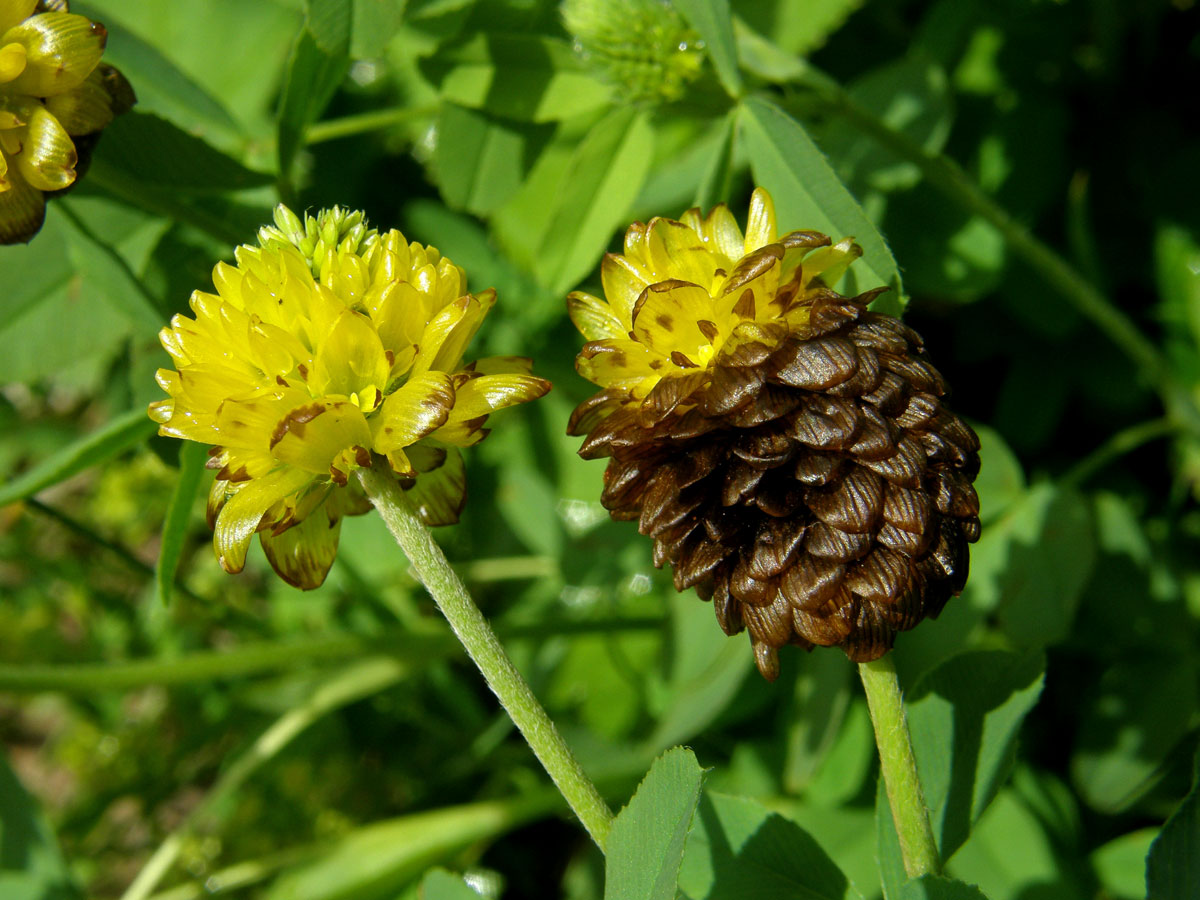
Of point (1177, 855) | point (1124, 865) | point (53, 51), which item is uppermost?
point (53, 51)

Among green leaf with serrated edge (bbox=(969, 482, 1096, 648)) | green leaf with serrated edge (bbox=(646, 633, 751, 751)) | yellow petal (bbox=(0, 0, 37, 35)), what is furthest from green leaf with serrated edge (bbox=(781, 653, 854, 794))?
yellow petal (bbox=(0, 0, 37, 35))

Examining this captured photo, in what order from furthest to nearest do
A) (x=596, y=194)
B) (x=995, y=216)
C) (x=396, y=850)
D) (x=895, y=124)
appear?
(x=396, y=850)
(x=895, y=124)
(x=596, y=194)
(x=995, y=216)

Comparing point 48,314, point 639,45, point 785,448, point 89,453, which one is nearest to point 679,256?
point 785,448

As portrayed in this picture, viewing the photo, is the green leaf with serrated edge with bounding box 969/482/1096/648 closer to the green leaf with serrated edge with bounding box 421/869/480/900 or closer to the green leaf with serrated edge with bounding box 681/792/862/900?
the green leaf with serrated edge with bounding box 681/792/862/900

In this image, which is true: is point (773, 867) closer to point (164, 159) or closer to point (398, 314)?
point (398, 314)

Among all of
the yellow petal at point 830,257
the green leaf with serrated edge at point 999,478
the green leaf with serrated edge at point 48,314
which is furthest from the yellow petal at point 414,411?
the green leaf with serrated edge at point 999,478

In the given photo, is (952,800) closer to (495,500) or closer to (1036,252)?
(1036,252)

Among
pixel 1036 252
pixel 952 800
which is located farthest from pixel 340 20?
pixel 952 800

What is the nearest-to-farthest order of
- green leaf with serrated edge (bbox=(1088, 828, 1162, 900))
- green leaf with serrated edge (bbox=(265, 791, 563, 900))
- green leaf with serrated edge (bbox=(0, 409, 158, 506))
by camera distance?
green leaf with serrated edge (bbox=(0, 409, 158, 506)) < green leaf with serrated edge (bbox=(1088, 828, 1162, 900)) < green leaf with serrated edge (bbox=(265, 791, 563, 900))
